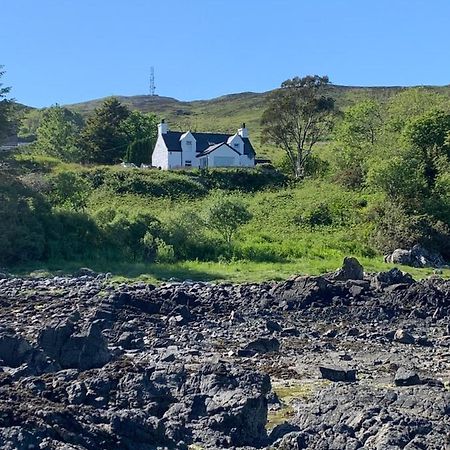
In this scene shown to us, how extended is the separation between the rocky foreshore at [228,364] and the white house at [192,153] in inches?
1918

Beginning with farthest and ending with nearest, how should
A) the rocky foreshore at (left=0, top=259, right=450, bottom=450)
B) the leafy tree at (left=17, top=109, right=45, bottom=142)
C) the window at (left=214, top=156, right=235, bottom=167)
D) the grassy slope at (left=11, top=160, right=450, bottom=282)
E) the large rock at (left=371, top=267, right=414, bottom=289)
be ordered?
the leafy tree at (left=17, top=109, right=45, bottom=142)
the window at (left=214, top=156, right=235, bottom=167)
the grassy slope at (left=11, top=160, right=450, bottom=282)
the large rock at (left=371, top=267, right=414, bottom=289)
the rocky foreshore at (left=0, top=259, right=450, bottom=450)

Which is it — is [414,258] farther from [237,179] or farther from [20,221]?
[237,179]

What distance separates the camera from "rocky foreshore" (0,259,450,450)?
13.5 m

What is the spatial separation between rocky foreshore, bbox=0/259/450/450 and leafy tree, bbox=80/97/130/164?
51.1 metres

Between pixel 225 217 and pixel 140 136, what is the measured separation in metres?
45.7

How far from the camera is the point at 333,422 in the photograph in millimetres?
14617

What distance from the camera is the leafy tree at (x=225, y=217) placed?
46688 mm

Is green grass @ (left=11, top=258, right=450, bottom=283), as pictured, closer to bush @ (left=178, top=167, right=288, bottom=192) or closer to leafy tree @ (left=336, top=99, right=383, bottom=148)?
bush @ (left=178, top=167, right=288, bottom=192)

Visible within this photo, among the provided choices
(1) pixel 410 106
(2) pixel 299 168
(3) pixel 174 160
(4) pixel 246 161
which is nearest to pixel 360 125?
(1) pixel 410 106

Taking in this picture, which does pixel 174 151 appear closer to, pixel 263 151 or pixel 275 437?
pixel 263 151

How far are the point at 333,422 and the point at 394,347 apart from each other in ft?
32.6

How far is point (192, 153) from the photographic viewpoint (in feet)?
275

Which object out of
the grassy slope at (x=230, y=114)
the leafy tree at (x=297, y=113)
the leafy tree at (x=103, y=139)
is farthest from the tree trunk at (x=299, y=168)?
the grassy slope at (x=230, y=114)

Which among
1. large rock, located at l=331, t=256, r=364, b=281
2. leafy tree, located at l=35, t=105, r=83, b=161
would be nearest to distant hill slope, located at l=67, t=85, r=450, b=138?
leafy tree, located at l=35, t=105, r=83, b=161
